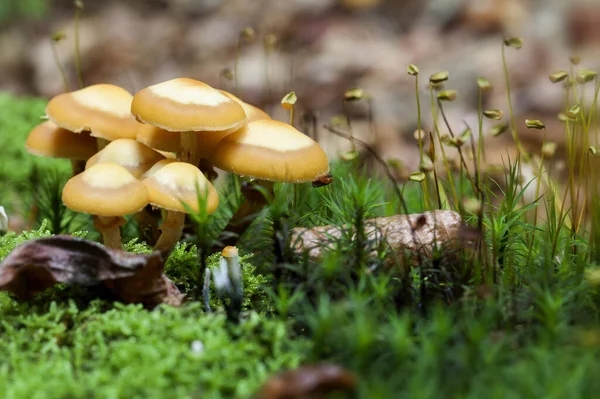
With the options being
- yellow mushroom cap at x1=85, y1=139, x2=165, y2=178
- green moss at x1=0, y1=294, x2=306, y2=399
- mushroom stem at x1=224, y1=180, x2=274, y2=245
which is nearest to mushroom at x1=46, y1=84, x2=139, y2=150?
yellow mushroom cap at x1=85, y1=139, x2=165, y2=178

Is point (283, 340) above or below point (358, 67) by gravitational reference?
above

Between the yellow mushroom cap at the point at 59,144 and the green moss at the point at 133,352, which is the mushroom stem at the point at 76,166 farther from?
the green moss at the point at 133,352

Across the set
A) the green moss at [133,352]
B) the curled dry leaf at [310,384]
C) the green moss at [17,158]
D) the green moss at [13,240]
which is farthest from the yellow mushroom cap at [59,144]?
the curled dry leaf at [310,384]

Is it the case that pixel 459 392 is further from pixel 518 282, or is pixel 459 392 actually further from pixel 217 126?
pixel 217 126

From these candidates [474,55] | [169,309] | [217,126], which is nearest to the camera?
[169,309]

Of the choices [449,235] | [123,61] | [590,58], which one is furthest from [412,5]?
[449,235]

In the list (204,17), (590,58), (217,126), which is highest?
(217,126)

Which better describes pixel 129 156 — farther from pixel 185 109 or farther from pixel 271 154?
pixel 271 154

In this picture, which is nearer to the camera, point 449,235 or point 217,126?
point 217,126
